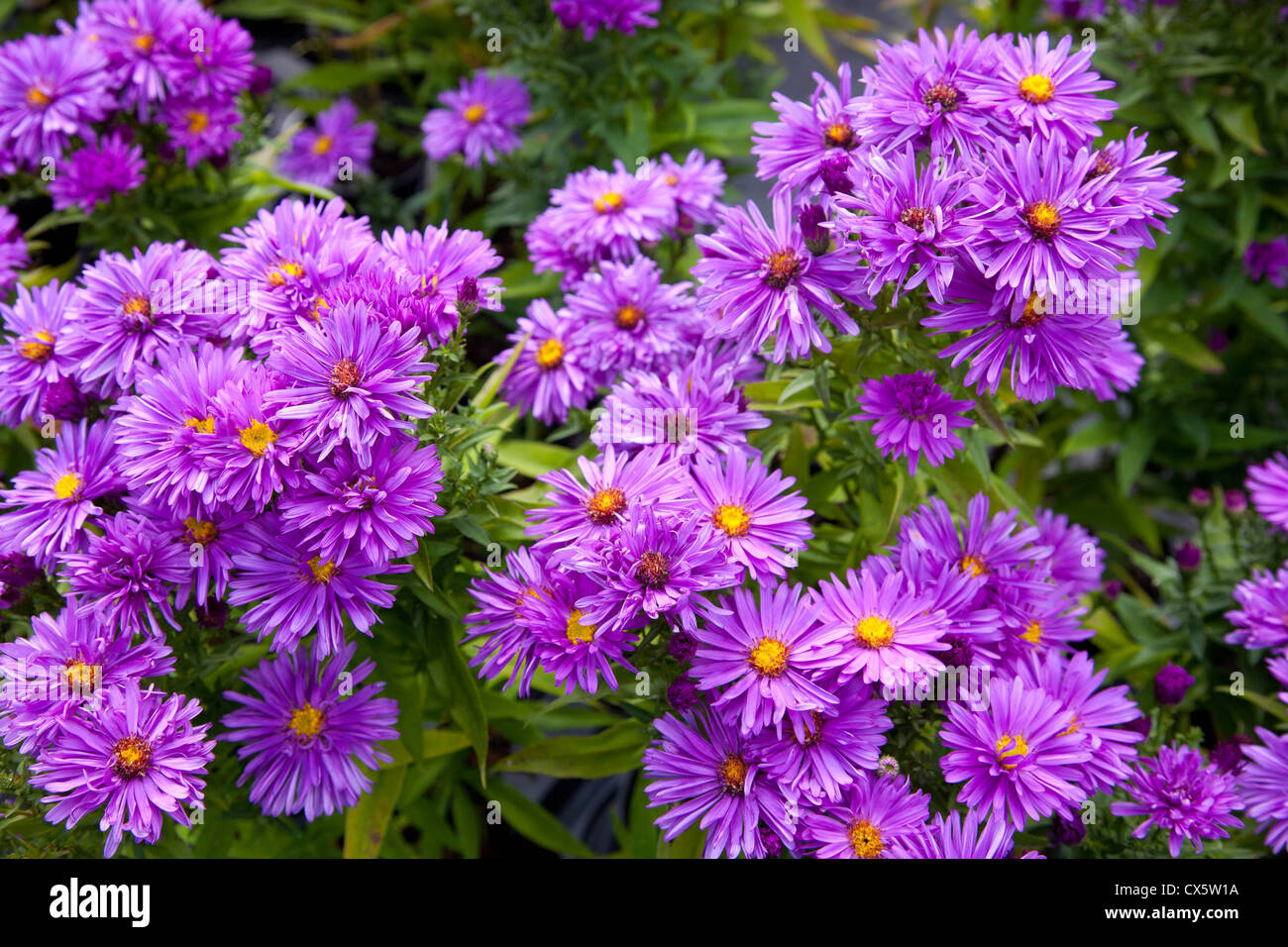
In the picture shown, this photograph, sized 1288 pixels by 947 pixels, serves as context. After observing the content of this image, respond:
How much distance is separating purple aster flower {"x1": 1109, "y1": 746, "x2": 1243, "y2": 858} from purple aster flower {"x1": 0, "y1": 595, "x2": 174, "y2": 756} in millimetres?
1245

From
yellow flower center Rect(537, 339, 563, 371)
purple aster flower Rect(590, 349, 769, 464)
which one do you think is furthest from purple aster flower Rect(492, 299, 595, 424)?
purple aster flower Rect(590, 349, 769, 464)

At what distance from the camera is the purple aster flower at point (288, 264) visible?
1254mm

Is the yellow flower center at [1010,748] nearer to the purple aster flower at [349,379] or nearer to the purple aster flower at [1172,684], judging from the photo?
the purple aster flower at [1172,684]

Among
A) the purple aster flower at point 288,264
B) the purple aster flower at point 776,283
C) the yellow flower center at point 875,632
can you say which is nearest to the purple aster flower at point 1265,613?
the yellow flower center at point 875,632

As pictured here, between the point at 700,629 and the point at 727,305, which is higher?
the point at 727,305

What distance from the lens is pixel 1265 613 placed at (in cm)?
151

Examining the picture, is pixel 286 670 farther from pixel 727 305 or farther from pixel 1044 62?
pixel 1044 62

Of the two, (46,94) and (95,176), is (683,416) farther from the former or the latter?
(46,94)

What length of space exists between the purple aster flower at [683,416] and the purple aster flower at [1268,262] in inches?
52.6

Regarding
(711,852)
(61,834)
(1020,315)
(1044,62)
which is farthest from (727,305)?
(61,834)

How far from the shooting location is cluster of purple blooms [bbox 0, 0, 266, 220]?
69.1 inches

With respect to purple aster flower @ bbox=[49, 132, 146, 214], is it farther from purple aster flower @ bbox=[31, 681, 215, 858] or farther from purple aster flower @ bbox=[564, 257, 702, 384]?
purple aster flower @ bbox=[31, 681, 215, 858]

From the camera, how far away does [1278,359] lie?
2.33 m
